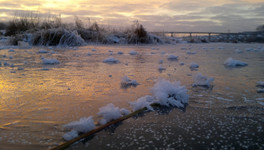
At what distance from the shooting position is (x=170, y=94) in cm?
222

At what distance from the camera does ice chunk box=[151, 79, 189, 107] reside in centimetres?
209

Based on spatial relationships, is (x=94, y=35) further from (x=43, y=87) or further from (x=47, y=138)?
(x=47, y=138)

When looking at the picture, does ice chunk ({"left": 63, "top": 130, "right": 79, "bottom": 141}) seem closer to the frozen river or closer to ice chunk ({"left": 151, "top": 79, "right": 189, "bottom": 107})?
the frozen river

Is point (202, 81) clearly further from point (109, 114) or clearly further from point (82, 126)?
point (82, 126)

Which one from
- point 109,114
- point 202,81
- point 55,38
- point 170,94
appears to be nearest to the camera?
point 109,114

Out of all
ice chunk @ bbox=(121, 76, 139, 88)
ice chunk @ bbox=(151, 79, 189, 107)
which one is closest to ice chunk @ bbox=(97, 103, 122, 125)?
ice chunk @ bbox=(151, 79, 189, 107)

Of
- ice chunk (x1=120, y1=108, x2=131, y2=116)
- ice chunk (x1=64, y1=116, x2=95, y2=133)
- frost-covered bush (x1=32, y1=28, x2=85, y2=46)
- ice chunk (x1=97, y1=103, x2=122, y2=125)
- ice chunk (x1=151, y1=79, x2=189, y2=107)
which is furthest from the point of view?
frost-covered bush (x1=32, y1=28, x2=85, y2=46)

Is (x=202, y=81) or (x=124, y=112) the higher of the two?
(x=202, y=81)

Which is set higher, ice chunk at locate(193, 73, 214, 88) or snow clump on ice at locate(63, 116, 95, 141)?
ice chunk at locate(193, 73, 214, 88)

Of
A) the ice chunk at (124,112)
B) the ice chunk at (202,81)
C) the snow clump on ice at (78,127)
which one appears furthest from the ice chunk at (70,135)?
the ice chunk at (202,81)

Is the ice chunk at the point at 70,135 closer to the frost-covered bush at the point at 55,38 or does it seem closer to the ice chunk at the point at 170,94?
the ice chunk at the point at 170,94

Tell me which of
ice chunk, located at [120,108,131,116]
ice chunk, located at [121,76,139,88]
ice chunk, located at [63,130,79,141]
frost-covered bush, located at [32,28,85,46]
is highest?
frost-covered bush, located at [32,28,85,46]

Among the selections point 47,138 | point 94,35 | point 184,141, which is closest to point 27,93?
point 47,138

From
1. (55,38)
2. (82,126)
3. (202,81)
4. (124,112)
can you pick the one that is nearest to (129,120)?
(124,112)
